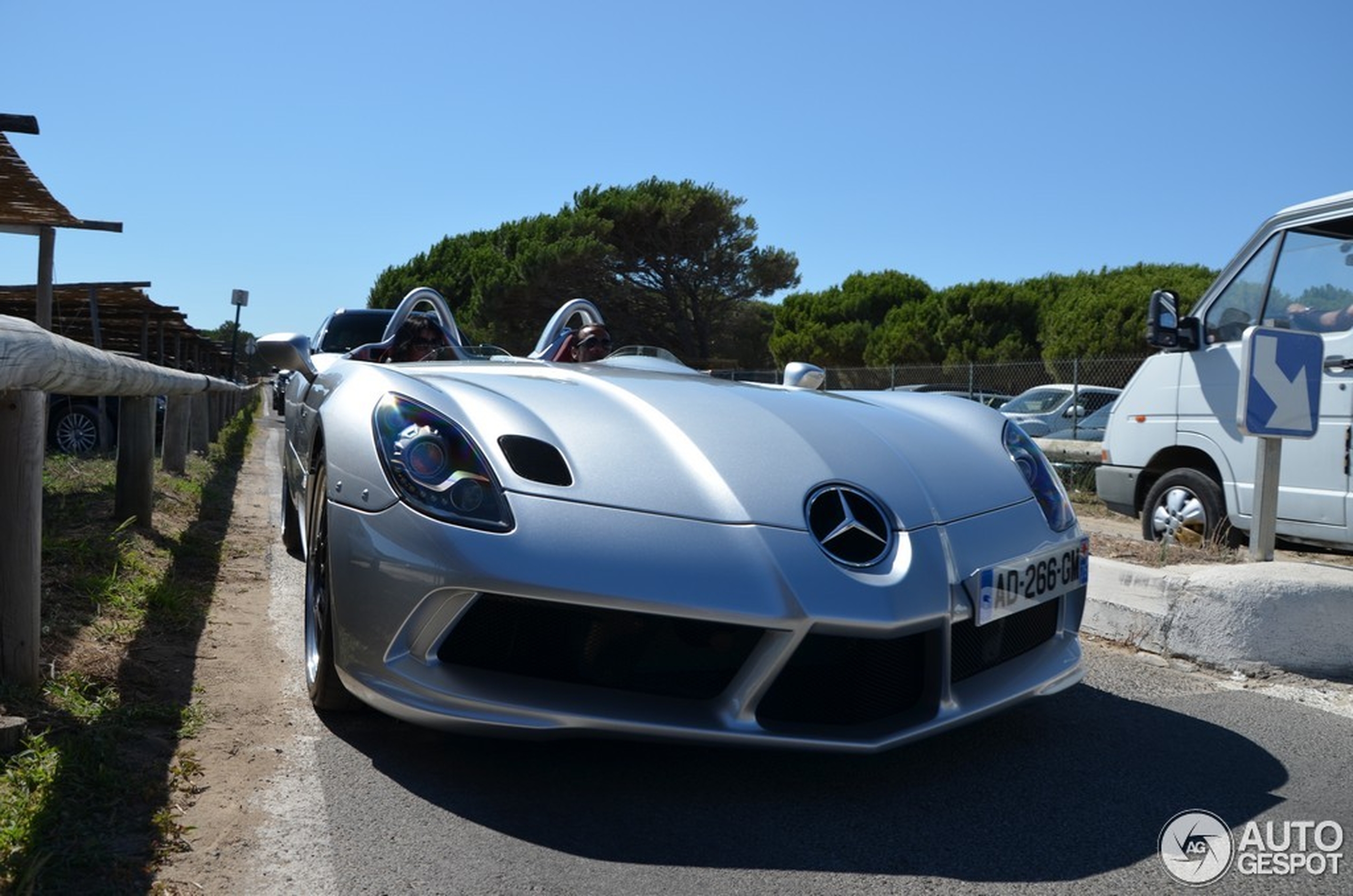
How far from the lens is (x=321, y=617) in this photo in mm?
3270

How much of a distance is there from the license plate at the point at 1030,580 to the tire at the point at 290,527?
13.5 feet

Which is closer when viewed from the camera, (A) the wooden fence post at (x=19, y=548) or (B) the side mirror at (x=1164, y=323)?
(A) the wooden fence post at (x=19, y=548)

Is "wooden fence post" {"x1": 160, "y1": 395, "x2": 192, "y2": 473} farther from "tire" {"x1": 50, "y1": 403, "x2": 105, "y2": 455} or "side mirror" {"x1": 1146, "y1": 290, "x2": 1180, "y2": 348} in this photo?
"side mirror" {"x1": 1146, "y1": 290, "x2": 1180, "y2": 348}

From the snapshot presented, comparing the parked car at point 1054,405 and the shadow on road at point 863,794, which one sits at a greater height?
the parked car at point 1054,405

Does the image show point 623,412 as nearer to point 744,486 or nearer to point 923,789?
point 744,486

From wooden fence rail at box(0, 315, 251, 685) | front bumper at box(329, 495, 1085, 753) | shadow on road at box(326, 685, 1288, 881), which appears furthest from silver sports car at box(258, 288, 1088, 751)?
wooden fence rail at box(0, 315, 251, 685)

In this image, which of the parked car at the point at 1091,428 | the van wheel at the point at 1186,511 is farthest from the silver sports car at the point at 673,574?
the parked car at the point at 1091,428

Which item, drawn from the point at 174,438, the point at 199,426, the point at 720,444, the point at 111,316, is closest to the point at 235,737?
the point at 720,444

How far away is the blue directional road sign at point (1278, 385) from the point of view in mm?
4875

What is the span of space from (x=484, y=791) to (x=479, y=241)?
56099 millimetres

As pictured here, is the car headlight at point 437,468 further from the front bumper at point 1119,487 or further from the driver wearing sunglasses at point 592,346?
the front bumper at point 1119,487

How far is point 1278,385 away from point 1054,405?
1276 cm

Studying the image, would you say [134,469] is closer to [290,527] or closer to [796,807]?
[290,527]

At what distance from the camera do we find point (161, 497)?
7980 mm
